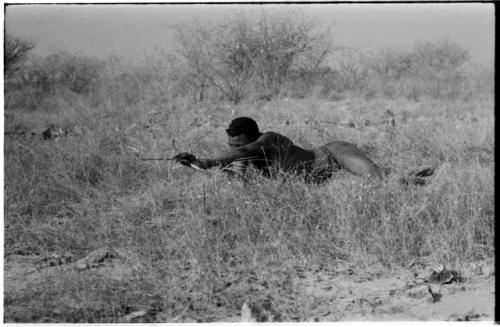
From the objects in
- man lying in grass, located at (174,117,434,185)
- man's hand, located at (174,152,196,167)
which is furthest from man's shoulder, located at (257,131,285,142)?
man's hand, located at (174,152,196,167)

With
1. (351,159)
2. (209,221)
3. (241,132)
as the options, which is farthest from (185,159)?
(351,159)

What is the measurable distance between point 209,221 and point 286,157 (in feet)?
3.18

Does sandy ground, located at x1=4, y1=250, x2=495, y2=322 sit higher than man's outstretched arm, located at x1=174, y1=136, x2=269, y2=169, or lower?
lower

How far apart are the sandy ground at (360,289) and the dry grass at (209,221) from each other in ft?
0.19

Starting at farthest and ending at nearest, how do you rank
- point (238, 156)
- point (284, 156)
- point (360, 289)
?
point (284, 156) < point (238, 156) < point (360, 289)

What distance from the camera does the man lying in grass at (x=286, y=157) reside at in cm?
Result: 427

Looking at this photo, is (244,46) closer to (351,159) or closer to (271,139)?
(351,159)

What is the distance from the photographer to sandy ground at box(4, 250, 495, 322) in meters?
2.65

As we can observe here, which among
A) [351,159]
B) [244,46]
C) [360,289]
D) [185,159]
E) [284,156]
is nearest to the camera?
[360,289]

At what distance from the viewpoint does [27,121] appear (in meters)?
9.21

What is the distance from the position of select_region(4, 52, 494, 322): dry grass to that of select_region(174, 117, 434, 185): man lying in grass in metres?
0.14

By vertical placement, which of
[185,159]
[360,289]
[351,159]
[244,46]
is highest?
[244,46]

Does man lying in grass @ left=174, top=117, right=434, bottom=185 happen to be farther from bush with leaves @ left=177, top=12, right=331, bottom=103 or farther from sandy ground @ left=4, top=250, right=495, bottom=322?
bush with leaves @ left=177, top=12, right=331, bottom=103

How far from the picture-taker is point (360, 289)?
9.73 ft
